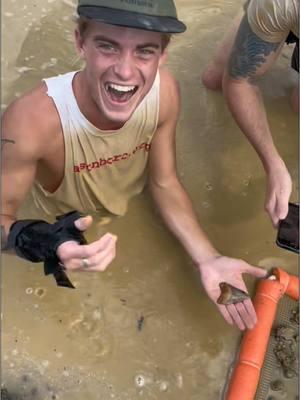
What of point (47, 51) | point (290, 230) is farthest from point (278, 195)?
point (47, 51)

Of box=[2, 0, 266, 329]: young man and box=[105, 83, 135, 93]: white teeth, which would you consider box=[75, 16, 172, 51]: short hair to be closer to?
box=[2, 0, 266, 329]: young man

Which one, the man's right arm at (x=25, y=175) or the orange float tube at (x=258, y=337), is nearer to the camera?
the man's right arm at (x=25, y=175)

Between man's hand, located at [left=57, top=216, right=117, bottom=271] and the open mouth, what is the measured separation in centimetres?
37

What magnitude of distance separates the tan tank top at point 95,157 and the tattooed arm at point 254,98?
0.42 m

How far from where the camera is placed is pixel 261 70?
2.20 meters

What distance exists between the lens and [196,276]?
2.18 m

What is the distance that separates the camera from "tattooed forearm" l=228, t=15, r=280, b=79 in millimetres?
2092

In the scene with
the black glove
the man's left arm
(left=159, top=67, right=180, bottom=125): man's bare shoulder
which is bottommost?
the man's left arm

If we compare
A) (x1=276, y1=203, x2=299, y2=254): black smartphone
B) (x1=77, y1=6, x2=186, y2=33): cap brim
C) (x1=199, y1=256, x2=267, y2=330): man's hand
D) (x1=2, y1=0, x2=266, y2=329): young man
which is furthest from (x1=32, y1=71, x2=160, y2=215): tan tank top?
(x1=276, y1=203, x2=299, y2=254): black smartphone

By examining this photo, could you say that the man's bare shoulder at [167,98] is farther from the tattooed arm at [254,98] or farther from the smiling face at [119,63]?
the tattooed arm at [254,98]

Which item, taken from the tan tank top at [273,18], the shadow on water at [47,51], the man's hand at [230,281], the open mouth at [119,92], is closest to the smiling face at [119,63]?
the open mouth at [119,92]

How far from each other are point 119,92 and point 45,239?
1.44 feet

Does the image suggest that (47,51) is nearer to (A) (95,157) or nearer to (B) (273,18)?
(A) (95,157)

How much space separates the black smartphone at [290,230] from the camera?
1.91 m
